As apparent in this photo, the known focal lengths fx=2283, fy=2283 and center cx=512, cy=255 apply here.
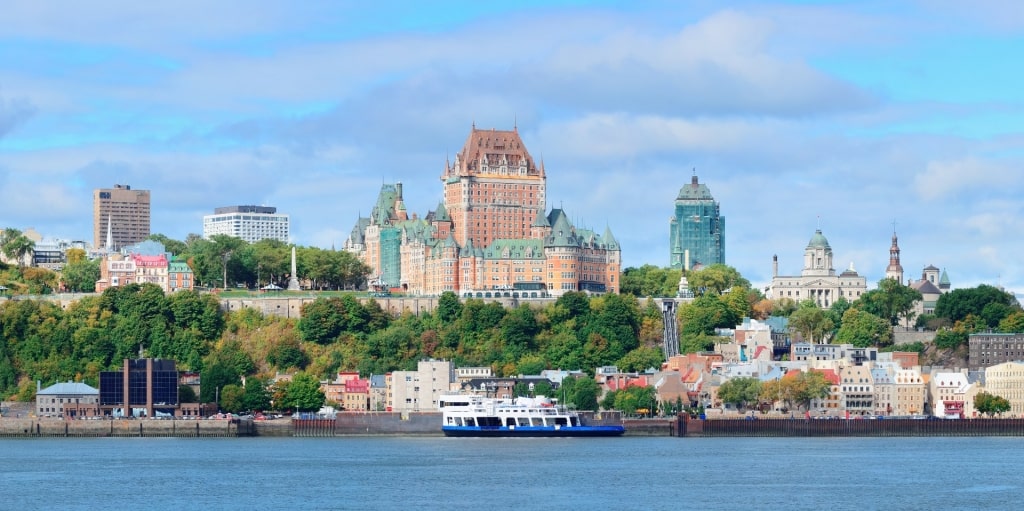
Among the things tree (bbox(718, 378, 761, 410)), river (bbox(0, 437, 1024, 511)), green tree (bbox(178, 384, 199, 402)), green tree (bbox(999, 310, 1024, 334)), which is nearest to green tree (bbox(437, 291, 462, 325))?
green tree (bbox(178, 384, 199, 402))

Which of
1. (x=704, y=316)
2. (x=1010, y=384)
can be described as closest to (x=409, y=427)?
(x=704, y=316)

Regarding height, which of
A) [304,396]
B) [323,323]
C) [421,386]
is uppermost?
[323,323]

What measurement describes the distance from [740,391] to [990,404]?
17.8 m

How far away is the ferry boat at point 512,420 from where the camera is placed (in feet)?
506

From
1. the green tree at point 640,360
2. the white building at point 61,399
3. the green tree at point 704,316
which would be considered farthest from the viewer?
the green tree at point 704,316

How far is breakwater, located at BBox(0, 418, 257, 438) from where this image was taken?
159 metres

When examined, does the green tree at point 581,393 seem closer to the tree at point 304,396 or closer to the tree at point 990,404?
the tree at point 304,396

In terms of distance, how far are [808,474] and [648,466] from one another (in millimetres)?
9751

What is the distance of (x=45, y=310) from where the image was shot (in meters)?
186

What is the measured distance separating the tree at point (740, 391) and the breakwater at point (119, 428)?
33.5 m

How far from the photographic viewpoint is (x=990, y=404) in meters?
162

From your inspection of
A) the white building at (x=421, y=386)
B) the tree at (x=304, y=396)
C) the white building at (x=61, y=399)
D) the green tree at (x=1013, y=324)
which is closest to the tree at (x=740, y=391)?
the white building at (x=421, y=386)

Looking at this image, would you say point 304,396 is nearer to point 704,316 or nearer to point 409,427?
point 409,427

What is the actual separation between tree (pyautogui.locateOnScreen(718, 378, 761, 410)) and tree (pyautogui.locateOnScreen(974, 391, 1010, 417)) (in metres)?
15.8
